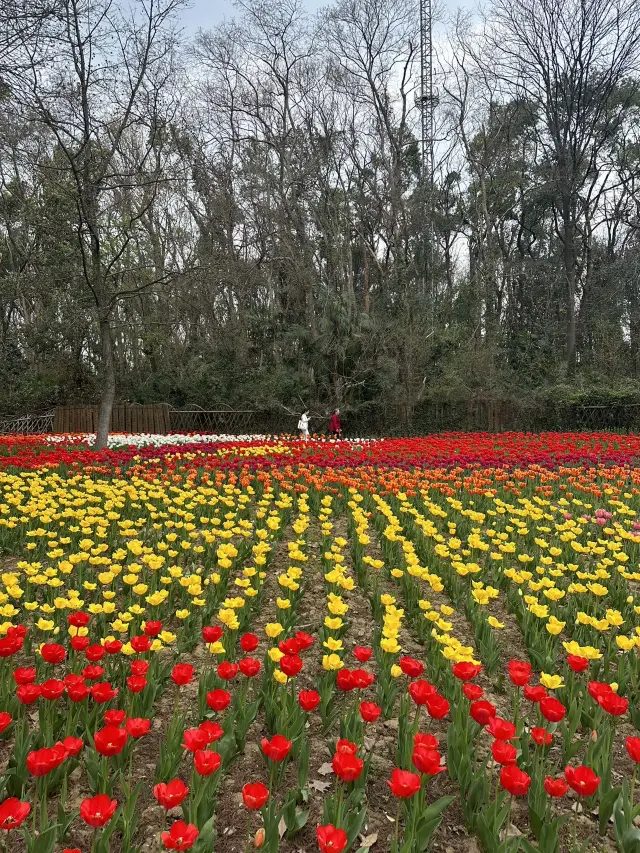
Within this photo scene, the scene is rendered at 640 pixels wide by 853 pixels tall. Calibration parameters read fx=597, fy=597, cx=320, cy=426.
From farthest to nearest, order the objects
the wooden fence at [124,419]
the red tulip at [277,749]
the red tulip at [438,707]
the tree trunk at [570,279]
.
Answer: the tree trunk at [570,279]
the wooden fence at [124,419]
the red tulip at [438,707]
the red tulip at [277,749]

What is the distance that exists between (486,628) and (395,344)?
17400 mm

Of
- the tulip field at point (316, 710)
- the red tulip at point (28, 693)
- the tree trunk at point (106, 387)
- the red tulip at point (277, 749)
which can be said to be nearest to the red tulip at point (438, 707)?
the tulip field at point (316, 710)

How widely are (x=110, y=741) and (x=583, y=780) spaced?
1.37m

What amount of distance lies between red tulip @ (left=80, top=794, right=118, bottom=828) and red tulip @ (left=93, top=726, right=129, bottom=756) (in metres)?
0.23

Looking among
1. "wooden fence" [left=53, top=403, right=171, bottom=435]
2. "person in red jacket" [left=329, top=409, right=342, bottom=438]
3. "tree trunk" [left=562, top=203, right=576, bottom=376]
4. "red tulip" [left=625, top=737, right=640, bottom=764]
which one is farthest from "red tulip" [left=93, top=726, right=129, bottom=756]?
"tree trunk" [left=562, top=203, right=576, bottom=376]

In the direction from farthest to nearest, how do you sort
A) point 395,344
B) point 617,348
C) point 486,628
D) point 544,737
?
point 617,348 < point 395,344 < point 486,628 < point 544,737

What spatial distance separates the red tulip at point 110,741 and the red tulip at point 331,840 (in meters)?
0.67

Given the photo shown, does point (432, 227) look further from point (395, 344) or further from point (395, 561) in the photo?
point (395, 561)

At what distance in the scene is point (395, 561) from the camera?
4.71 metres

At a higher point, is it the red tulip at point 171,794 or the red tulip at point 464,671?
the red tulip at point 464,671

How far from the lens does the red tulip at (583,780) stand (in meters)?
1.66

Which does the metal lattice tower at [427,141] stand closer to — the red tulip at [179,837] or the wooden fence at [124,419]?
the wooden fence at [124,419]

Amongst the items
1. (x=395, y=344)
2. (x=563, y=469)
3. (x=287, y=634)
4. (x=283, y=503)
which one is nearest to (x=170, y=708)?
(x=287, y=634)

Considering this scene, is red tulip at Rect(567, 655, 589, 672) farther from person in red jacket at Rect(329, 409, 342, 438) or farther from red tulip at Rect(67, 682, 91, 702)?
person in red jacket at Rect(329, 409, 342, 438)
